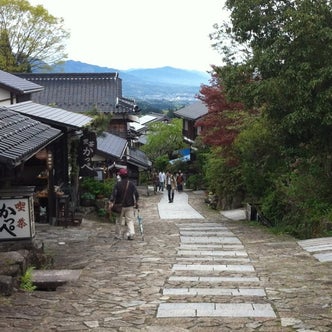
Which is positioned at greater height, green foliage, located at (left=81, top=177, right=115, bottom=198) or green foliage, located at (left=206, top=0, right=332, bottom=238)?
green foliage, located at (left=206, top=0, right=332, bottom=238)

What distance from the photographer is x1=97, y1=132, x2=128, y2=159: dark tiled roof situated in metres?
28.2

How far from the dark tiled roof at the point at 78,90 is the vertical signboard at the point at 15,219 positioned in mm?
27708

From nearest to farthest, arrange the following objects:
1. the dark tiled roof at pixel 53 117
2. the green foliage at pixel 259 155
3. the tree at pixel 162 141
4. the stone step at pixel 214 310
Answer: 1. the stone step at pixel 214 310
2. the dark tiled roof at pixel 53 117
3. the green foliage at pixel 259 155
4. the tree at pixel 162 141

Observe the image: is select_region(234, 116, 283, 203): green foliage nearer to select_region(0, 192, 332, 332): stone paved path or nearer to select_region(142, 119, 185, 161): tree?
select_region(0, 192, 332, 332): stone paved path

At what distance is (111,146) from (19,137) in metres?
21.3

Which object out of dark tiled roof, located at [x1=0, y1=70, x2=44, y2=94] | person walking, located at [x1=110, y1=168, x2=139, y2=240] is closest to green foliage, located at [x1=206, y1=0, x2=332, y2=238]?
person walking, located at [x1=110, y1=168, x2=139, y2=240]

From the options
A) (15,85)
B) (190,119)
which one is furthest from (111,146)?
(190,119)

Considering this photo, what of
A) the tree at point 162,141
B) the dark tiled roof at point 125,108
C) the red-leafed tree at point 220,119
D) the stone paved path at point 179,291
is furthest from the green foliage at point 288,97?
the tree at point 162,141

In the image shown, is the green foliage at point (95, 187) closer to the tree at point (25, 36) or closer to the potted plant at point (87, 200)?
the potted plant at point (87, 200)

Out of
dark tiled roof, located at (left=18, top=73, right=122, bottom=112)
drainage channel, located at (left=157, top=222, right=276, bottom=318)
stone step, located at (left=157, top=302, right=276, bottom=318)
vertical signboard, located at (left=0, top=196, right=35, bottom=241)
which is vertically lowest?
drainage channel, located at (left=157, top=222, right=276, bottom=318)

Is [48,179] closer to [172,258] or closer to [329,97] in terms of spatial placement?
[172,258]

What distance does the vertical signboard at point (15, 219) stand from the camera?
936 cm

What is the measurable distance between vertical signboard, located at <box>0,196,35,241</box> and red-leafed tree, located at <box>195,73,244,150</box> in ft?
42.8

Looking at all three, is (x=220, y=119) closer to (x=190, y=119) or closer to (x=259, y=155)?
(x=259, y=155)
